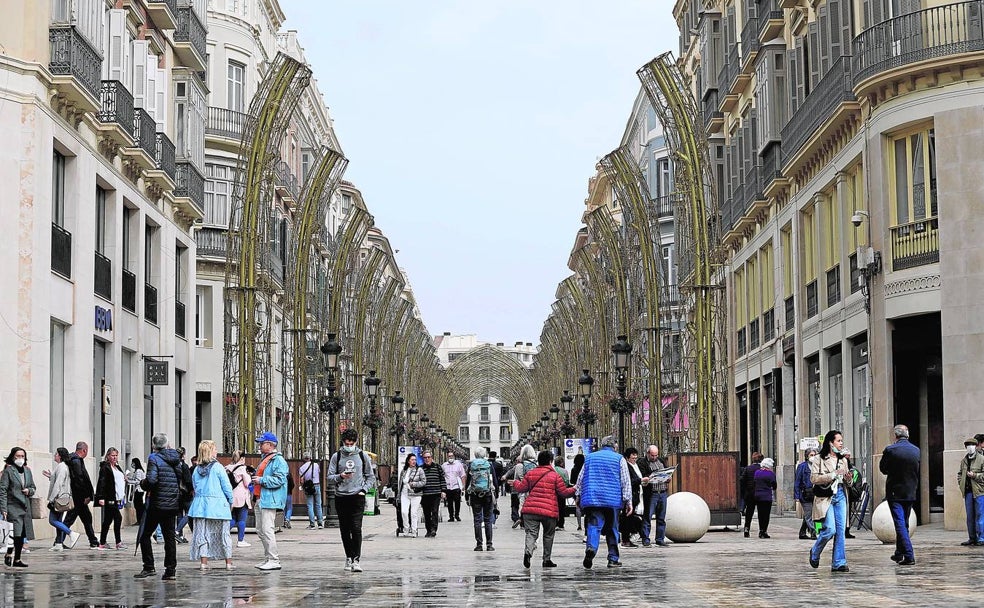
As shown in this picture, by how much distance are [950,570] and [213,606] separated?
28.4 ft

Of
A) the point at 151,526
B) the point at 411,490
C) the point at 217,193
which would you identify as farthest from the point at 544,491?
the point at 217,193

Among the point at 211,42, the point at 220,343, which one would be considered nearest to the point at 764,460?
the point at 220,343

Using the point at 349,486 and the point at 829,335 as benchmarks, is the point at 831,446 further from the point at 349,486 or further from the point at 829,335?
the point at 829,335

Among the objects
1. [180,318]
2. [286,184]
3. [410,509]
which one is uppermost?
[286,184]

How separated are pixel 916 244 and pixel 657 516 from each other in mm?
7842

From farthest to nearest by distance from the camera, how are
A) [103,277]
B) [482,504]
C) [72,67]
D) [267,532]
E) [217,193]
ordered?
1. [217,193]
2. [103,277]
3. [72,67]
4. [482,504]
5. [267,532]

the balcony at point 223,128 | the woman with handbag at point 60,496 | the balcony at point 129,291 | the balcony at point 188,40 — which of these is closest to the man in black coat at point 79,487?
the woman with handbag at point 60,496

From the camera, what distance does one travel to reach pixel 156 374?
35.8 meters

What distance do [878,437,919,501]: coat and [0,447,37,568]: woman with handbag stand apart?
1113cm

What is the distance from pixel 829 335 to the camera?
3606 centimetres

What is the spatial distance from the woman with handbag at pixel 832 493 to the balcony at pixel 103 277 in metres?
18.7

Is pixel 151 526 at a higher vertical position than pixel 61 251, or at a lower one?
lower

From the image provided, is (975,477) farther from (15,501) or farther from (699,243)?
(15,501)

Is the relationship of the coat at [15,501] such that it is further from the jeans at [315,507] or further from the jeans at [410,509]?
the jeans at [315,507]
